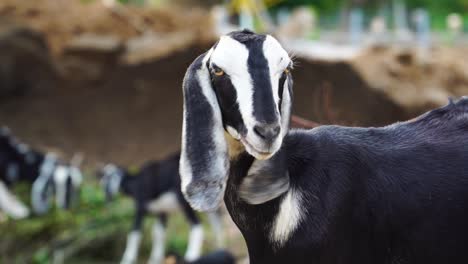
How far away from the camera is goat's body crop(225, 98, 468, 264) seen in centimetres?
237

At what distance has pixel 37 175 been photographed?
11469mm

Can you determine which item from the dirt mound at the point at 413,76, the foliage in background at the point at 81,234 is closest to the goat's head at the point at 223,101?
the dirt mound at the point at 413,76

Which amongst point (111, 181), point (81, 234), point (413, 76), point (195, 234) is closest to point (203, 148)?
point (413, 76)

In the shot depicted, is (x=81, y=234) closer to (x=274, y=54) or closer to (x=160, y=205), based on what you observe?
(x=160, y=205)

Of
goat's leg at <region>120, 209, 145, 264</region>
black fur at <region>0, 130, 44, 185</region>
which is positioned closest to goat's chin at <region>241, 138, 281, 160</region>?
goat's leg at <region>120, 209, 145, 264</region>

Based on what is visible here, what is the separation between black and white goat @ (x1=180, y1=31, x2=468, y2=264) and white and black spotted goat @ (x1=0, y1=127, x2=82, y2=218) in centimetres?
891

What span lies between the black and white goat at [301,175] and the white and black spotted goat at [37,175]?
351 inches

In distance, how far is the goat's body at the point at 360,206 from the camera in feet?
7.76

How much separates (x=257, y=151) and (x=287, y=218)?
310 millimetres

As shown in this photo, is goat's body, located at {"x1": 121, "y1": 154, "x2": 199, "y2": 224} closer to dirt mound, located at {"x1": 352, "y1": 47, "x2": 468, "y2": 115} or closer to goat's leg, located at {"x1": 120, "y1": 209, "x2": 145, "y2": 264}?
goat's leg, located at {"x1": 120, "y1": 209, "x2": 145, "y2": 264}

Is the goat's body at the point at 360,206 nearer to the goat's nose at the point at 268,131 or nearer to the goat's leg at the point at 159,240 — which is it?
the goat's nose at the point at 268,131

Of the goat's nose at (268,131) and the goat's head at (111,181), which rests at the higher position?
the goat's nose at (268,131)

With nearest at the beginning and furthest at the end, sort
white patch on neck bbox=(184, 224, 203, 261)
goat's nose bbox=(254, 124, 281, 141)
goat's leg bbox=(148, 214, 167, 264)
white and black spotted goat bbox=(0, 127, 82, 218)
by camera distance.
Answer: goat's nose bbox=(254, 124, 281, 141), white patch on neck bbox=(184, 224, 203, 261), goat's leg bbox=(148, 214, 167, 264), white and black spotted goat bbox=(0, 127, 82, 218)

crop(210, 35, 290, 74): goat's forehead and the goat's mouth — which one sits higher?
crop(210, 35, 290, 74): goat's forehead
